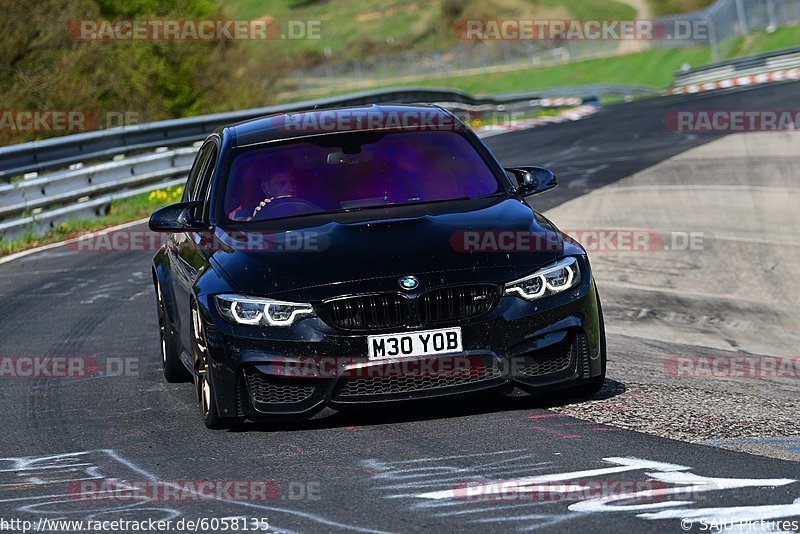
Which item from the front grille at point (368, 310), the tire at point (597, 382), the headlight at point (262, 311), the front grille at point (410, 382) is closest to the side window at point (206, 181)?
the headlight at point (262, 311)

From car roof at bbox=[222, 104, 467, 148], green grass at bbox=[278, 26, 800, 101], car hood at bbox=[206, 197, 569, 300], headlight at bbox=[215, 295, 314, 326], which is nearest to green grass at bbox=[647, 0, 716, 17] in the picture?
green grass at bbox=[278, 26, 800, 101]

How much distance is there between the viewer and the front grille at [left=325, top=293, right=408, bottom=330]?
6.30 m

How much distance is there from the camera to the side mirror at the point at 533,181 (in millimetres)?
7750

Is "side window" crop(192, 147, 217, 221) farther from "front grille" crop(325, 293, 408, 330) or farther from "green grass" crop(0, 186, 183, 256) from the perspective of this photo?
"green grass" crop(0, 186, 183, 256)

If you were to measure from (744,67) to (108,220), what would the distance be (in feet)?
90.0

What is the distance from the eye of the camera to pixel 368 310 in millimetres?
6309

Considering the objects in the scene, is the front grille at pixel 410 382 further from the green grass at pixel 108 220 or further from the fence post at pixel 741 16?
the fence post at pixel 741 16

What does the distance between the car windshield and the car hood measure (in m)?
Answer: 0.19

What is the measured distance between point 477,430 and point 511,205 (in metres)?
1.53

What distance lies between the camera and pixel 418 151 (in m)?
7.75

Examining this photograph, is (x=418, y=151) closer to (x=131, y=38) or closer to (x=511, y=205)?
(x=511, y=205)

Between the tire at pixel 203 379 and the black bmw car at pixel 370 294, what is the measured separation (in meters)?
0.01

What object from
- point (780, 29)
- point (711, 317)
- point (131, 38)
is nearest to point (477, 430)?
point (711, 317)

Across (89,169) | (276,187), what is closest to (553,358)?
(276,187)
